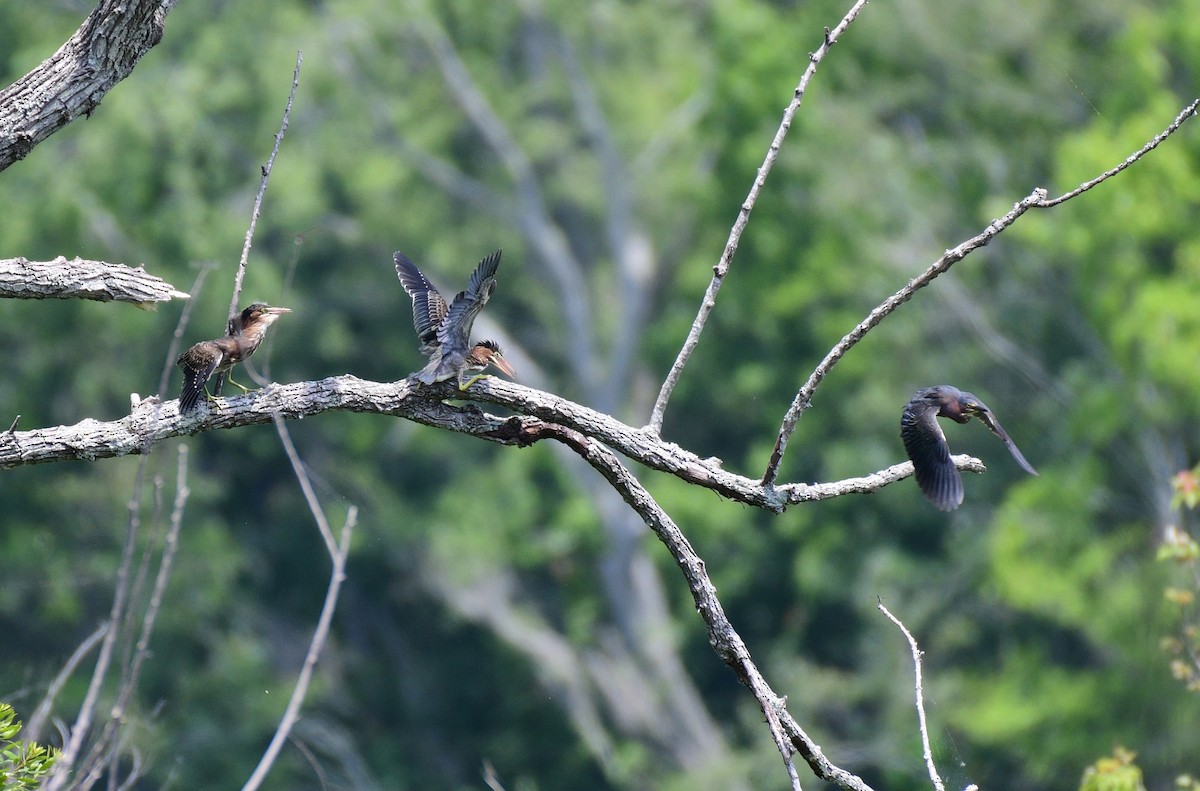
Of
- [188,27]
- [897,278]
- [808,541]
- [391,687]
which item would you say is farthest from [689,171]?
[391,687]

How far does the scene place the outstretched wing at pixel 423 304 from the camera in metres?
4.79

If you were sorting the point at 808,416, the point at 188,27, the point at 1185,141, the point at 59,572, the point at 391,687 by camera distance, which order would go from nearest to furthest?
1. the point at 1185,141
2. the point at 59,572
3. the point at 808,416
4. the point at 188,27
5. the point at 391,687

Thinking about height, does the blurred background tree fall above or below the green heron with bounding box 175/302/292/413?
above

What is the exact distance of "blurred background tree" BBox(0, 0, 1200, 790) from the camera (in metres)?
17.1

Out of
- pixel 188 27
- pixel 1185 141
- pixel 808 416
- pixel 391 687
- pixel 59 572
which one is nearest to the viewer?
pixel 1185 141

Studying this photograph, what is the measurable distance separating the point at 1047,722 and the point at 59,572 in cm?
1226

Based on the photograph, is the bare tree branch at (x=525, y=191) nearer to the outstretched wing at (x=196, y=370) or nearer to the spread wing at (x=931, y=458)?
the spread wing at (x=931, y=458)

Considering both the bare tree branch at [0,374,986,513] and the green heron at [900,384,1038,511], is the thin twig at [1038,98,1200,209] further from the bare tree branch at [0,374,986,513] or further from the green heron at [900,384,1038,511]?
the bare tree branch at [0,374,986,513]

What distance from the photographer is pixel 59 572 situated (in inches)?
734

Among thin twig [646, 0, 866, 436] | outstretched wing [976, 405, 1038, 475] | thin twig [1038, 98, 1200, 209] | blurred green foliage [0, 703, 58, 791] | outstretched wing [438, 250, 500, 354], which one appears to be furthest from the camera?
outstretched wing [438, 250, 500, 354]

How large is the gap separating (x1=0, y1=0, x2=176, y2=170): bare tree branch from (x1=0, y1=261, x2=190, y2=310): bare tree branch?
296mm

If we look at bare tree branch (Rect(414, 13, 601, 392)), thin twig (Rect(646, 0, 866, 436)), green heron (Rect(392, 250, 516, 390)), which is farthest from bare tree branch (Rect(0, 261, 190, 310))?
bare tree branch (Rect(414, 13, 601, 392))

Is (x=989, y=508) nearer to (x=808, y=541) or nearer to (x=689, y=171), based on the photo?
(x=808, y=541)

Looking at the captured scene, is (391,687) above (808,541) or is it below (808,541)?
below
